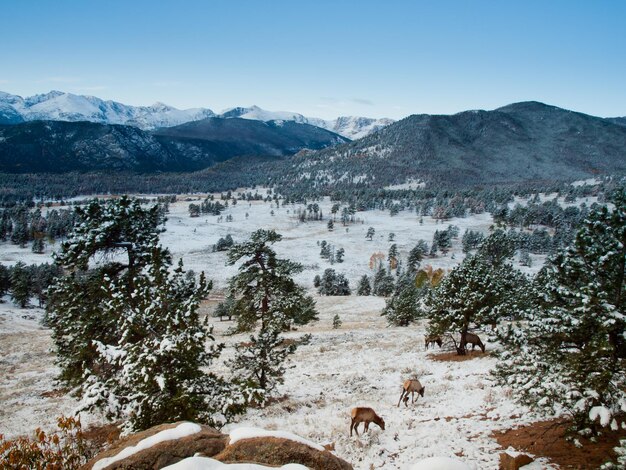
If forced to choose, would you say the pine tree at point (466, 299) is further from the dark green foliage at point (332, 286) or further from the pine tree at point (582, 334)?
the dark green foliage at point (332, 286)

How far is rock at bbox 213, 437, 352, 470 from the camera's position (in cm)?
661

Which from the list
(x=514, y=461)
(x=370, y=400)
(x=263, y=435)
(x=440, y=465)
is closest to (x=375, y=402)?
(x=370, y=400)

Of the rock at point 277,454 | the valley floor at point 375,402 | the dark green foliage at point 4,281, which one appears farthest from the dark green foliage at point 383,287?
the rock at point 277,454

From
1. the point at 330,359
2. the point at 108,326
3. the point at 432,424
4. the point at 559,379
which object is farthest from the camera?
the point at 330,359

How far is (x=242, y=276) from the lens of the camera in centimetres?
2545

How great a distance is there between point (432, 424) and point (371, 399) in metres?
5.13

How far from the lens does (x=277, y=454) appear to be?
671 centimetres

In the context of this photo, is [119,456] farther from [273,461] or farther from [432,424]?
[432,424]

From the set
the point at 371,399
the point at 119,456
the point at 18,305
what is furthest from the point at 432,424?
the point at 18,305

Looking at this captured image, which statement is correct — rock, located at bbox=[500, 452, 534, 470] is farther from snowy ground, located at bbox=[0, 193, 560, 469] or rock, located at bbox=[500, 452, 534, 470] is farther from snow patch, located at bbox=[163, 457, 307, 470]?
snow patch, located at bbox=[163, 457, 307, 470]

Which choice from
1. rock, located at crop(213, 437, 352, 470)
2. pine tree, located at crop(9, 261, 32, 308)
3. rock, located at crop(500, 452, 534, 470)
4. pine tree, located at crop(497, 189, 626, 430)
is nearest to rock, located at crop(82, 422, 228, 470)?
rock, located at crop(213, 437, 352, 470)

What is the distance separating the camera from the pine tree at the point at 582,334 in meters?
8.96

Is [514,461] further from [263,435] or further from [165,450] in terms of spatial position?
[165,450]

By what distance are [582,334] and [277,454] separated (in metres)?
8.54
